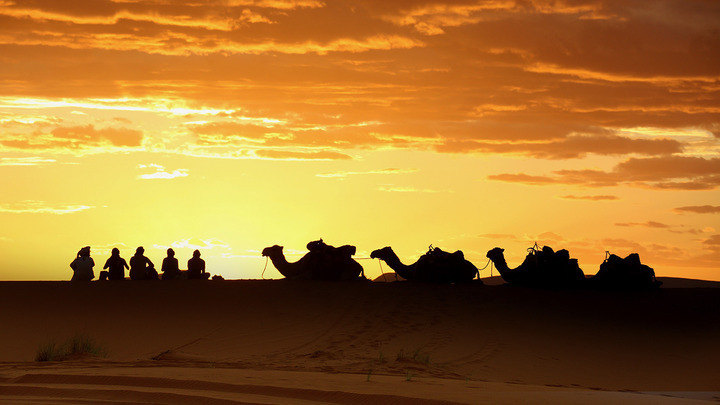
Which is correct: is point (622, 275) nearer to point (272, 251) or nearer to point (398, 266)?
point (398, 266)

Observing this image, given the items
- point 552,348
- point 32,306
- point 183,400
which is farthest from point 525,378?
point 32,306

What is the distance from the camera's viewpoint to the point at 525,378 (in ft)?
51.8

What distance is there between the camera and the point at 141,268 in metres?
24.2

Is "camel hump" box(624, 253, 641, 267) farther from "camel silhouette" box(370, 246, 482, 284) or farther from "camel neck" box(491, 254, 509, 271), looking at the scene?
"camel silhouette" box(370, 246, 482, 284)

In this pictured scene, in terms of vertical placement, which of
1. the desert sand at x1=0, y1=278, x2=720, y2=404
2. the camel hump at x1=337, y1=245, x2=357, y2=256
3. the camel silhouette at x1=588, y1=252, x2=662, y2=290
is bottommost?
the desert sand at x1=0, y1=278, x2=720, y2=404

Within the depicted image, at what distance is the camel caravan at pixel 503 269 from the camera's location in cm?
2275

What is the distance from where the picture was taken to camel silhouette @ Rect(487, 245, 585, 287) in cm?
2273

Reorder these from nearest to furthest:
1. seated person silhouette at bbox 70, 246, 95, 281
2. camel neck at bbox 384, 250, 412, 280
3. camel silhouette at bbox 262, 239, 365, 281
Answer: camel silhouette at bbox 262, 239, 365, 281 → camel neck at bbox 384, 250, 412, 280 → seated person silhouette at bbox 70, 246, 95, 281

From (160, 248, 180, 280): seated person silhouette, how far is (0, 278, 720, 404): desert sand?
4.52 ft

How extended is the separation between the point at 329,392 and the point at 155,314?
36.1 ft

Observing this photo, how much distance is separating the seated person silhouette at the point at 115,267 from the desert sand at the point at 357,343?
1158 millimetres

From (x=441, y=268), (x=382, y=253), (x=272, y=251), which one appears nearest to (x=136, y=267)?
(x=272, y=251)

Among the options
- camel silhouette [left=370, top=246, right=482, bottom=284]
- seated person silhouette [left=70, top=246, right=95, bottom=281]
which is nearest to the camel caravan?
camel silhouette [left=370, top=246, right=482, bottom=284]

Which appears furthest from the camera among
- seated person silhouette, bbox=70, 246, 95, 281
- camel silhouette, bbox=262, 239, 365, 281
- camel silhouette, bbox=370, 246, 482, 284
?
seated person silhouette, bbox=70, 246, 95, 281
